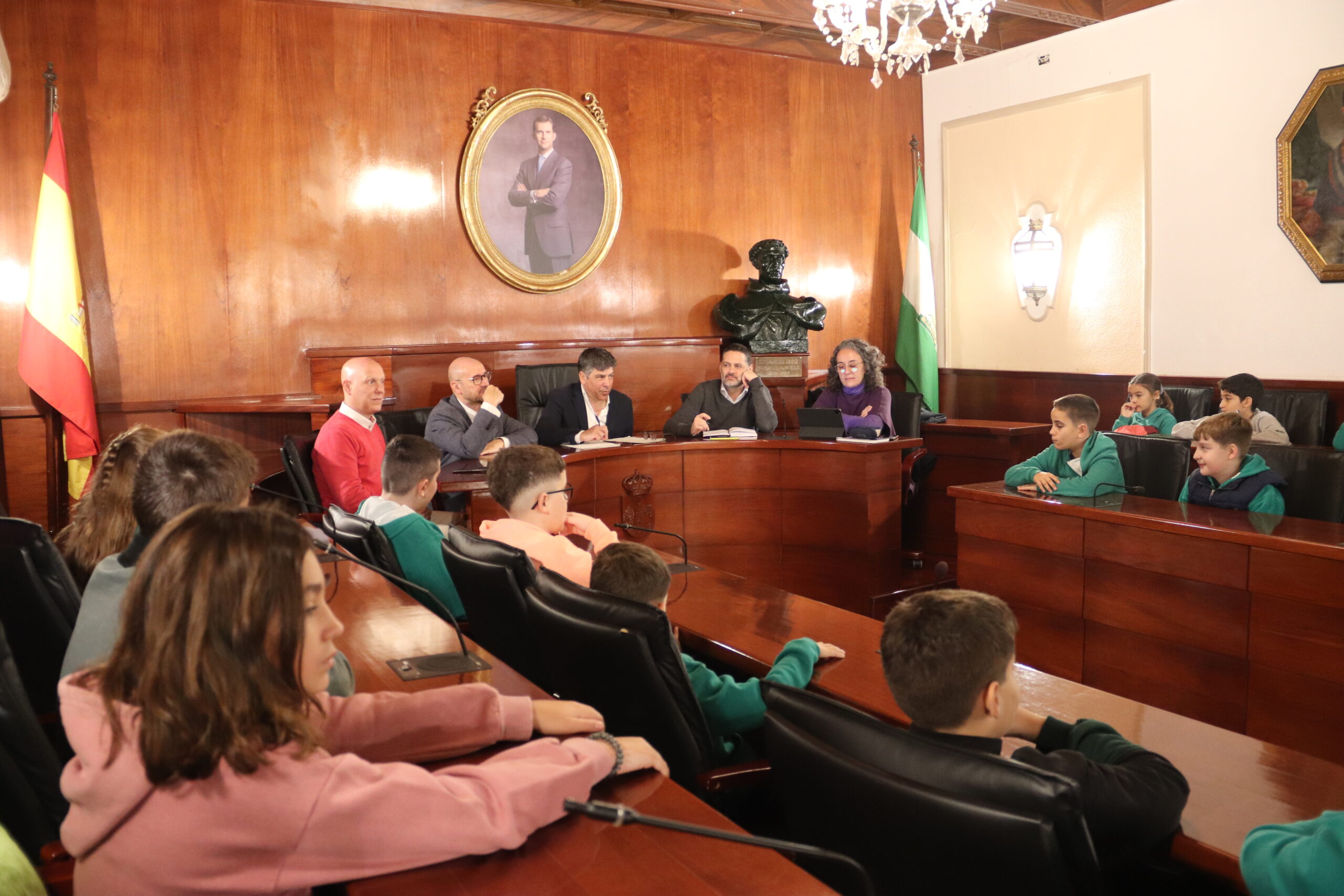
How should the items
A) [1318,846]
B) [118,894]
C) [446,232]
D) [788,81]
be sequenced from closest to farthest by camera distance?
[118,894], [1318,846], [446,232], [788,81]

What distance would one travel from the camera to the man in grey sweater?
5984mm

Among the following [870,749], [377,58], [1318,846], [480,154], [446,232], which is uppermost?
[377,58]

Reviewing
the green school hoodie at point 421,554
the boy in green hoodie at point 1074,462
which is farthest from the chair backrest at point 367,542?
the boy in green hoodie at point 1074,462

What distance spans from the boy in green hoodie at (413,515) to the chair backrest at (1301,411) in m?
4.66

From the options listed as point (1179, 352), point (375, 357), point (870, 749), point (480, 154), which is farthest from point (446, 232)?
point (870, 749)

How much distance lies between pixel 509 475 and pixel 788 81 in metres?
5.56

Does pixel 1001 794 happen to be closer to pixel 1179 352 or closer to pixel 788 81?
pixel 1179 352

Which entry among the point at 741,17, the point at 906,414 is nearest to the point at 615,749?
the point at 906,414

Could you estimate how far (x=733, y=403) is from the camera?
6.07 metres

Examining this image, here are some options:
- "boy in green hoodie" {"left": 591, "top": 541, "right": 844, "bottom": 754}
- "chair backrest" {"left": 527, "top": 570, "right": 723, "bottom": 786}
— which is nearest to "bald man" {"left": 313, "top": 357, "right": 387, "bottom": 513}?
"boy in green hoodie" {"left": 591, "top": 541, "right": 844, "bottom": 754}

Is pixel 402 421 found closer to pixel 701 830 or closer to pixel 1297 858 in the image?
pixel 701 830

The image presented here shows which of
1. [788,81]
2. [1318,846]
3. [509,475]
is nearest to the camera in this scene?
[1318,846]

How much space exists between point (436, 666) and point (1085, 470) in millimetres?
2952

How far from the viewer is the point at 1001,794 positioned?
115 centimetres
